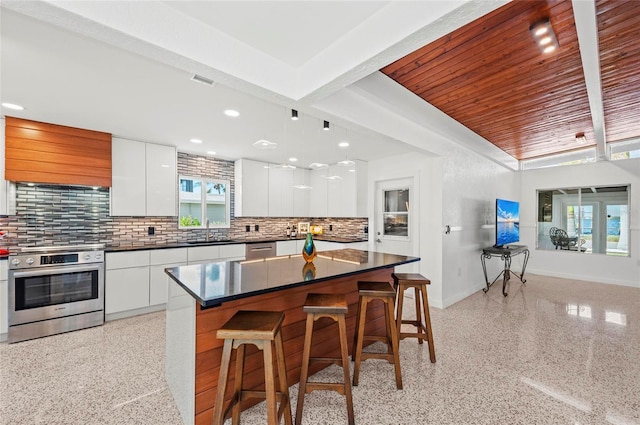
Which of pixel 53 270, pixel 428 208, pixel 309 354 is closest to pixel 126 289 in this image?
pixel 53 270

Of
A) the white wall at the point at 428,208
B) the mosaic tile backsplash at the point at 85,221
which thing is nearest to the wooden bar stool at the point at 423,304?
the white wall at the point at 428,208

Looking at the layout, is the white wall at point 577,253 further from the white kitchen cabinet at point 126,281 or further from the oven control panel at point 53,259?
the oven control panel at point 53,259

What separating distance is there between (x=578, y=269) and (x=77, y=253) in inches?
360

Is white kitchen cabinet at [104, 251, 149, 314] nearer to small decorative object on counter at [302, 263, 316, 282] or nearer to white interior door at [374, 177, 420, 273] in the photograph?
small decorative object on counter at [302, 263, 316, 282]

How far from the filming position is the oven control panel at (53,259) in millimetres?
2953

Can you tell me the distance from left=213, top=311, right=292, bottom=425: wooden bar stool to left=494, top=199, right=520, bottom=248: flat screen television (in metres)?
4.67

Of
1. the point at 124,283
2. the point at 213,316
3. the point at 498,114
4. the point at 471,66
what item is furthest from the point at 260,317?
the point at 498,114

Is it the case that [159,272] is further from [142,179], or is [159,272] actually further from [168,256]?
[142,179]

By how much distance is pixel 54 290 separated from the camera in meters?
3.17

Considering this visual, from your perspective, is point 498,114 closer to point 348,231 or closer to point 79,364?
point 348,231

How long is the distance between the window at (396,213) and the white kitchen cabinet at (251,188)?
2.41 metres

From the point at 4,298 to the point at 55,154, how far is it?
5.59 feet

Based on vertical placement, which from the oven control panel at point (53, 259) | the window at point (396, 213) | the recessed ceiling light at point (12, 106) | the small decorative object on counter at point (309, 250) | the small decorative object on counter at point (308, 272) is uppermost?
the recessed ceiling light at point (12, 106)

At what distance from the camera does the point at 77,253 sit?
3283 mm
